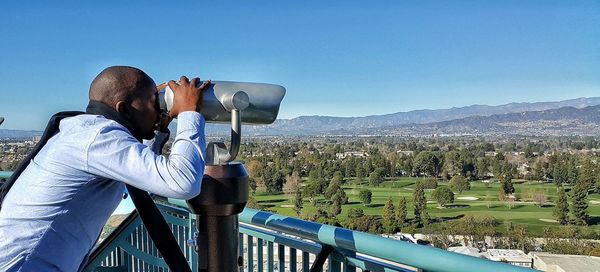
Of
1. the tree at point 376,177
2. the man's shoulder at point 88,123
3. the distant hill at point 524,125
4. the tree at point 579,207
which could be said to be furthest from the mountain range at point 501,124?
the man's shoulder at point 88,123

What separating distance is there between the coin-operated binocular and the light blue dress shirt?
163mm

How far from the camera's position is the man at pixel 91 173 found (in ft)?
4.05

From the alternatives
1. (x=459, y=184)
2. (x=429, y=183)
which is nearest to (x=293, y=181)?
(x=429, y=183)

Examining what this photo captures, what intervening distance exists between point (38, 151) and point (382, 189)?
84.0 feet

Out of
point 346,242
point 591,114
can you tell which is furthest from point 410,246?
point 591,114

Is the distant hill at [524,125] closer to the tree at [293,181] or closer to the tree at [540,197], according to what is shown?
the tree at [540,197]

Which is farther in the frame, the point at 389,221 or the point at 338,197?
the point at 338,197

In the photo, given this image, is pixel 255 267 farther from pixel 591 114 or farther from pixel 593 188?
pixel 591 114

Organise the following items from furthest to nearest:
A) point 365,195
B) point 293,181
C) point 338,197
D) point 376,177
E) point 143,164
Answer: point 365,195 < point 376,177 < point 338,197 < point 293,181 < point 143,164

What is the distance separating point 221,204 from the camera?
5.05 feet

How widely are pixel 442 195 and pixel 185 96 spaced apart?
25169 mm

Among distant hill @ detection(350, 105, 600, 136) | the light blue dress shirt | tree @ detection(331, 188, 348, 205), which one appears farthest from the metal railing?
distant hill @ detection(350, 105, 600, 136)

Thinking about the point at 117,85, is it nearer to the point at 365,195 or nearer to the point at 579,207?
the point at 365,195

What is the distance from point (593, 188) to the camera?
1952cm
